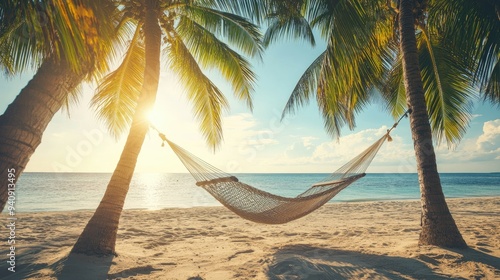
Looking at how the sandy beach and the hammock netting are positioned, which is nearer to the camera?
the sandy beach

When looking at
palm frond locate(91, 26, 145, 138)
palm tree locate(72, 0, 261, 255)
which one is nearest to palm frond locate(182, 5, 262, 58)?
palm tree locate(72, 0, 261, 255)

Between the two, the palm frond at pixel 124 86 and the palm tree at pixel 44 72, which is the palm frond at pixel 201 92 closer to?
the palm frond at pixel 124 86

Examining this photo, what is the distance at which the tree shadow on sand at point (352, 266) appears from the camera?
206cm

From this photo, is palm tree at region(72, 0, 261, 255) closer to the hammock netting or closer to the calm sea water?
the hammock netting

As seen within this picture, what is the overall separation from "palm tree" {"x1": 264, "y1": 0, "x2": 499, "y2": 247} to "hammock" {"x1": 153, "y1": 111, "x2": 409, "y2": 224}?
1.82 feet

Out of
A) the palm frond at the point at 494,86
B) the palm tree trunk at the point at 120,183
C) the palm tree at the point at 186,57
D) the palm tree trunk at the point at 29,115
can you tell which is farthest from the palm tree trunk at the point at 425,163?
the palm tree trunk at the point at 29,115

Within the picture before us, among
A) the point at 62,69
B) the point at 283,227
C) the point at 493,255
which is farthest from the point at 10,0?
the point at 283,227

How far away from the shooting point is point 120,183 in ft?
8.18

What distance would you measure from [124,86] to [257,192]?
Answer: 2576 mm

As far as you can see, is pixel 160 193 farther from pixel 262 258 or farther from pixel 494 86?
pixel 494 86

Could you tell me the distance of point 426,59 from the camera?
3.96m

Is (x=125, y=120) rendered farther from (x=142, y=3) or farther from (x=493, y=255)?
(x=493, y=255)

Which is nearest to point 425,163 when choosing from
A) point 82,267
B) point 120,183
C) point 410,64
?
point 410,64

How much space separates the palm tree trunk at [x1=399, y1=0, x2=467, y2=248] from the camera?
251 cm
